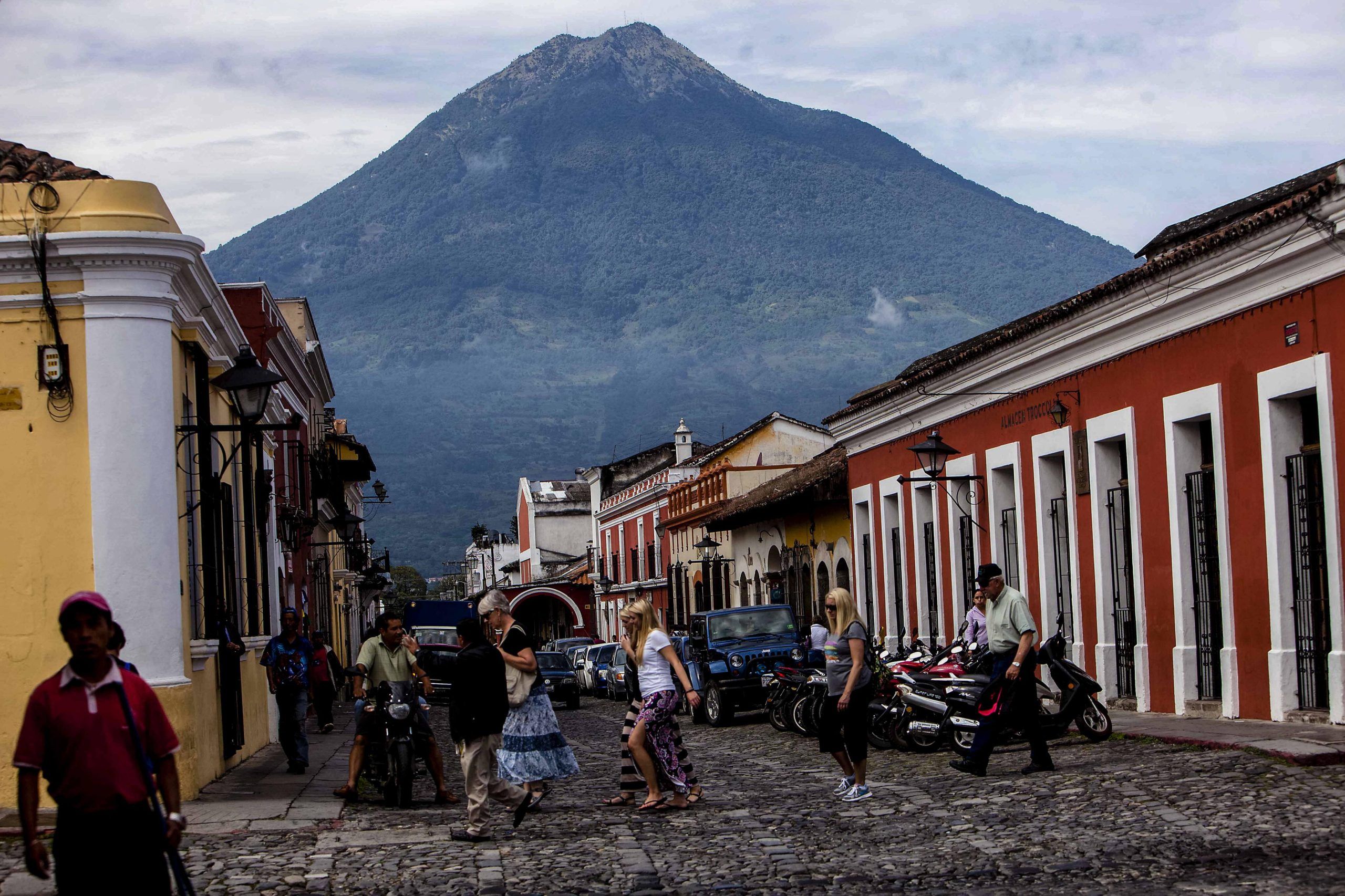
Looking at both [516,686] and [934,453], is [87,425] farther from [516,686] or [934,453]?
[934,453]

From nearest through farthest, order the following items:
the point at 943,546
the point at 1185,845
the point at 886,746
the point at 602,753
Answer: the point at 1185,845
the point at 886,746
the point at 602,753
the point at 943,546

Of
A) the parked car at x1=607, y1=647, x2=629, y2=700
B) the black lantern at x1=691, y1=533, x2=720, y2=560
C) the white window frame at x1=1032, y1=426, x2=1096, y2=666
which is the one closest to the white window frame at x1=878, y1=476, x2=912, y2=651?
the white window frame at x1=1032, y1=426, x2=1096, y2=666

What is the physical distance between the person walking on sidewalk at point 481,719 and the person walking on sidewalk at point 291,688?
432 cm

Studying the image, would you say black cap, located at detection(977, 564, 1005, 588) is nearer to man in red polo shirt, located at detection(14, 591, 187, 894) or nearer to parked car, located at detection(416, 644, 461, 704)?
man in red polo shirt, located at detection(14, 591, 187, 894)

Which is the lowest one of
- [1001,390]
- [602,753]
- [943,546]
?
[602,753]

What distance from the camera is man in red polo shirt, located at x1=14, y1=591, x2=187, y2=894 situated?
18.6 feet

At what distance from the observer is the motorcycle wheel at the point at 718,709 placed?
2103cm

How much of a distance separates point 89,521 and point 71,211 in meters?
2.24

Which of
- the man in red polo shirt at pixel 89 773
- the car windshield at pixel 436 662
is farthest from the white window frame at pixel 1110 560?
the car windshield at pixel 436 662

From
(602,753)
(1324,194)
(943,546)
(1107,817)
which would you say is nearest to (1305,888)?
(1107,817)

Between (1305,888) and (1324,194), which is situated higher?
(1324,194)

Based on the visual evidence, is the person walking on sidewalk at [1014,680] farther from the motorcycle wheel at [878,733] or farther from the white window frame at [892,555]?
the white window frame at [892,555]

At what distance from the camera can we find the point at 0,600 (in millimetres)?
11734

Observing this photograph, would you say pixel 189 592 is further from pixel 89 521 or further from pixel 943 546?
pixel 943 546
